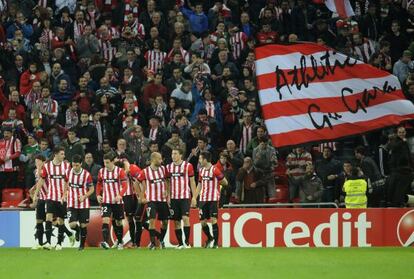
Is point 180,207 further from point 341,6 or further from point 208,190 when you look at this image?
point 341,6

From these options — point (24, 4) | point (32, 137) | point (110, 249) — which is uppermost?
point (24, 4)

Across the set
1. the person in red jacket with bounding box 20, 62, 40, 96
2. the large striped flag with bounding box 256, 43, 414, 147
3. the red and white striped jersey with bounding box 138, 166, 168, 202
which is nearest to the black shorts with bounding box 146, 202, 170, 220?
the red and white striped jersey with bounding box 138, 166, 168, 202

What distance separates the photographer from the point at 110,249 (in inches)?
912

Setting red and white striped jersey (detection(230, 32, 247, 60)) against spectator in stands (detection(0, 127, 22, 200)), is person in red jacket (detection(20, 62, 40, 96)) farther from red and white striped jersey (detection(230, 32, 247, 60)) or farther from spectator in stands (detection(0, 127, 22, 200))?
red and white striped jersey (detection(230, 32, 247, 60))

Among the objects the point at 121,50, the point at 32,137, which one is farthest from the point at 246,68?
the point at 32,137

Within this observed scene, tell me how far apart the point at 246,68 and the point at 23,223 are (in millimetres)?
6868

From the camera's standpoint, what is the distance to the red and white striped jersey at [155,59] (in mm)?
28047

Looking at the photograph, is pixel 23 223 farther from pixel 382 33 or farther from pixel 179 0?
pixel 382 33

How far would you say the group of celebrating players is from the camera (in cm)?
2277

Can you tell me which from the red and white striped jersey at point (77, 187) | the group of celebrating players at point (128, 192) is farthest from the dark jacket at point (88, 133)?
the red and white striped jersey at point (77, 187)

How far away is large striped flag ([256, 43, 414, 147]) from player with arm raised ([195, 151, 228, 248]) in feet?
5.59

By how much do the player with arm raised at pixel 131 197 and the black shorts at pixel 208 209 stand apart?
1508 mm

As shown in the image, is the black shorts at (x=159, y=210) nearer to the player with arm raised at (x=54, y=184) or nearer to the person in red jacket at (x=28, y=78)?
the player with arm raised at (x=54, y=184)

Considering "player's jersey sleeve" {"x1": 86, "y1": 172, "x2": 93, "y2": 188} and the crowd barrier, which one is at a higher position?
"player's jersey sleeve" {"x1": 86, "y1": 172, "x2": 93, "y2": 188}
